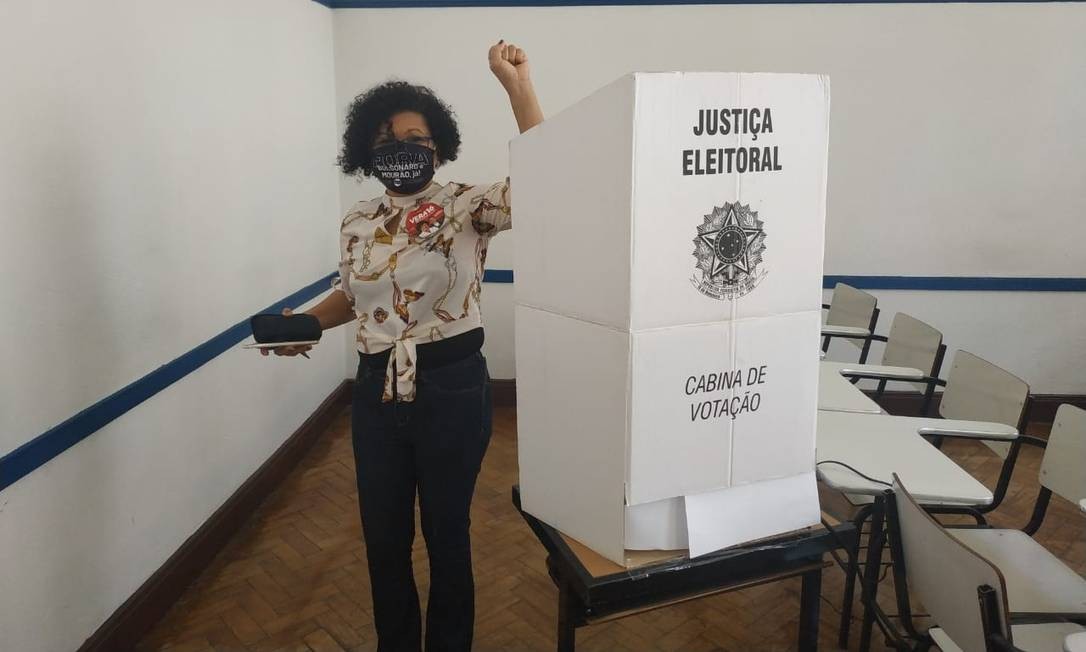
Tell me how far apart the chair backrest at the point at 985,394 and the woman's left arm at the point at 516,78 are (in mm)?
1695

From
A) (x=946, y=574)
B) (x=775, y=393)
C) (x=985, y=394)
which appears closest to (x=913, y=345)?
(x=985, y=394)

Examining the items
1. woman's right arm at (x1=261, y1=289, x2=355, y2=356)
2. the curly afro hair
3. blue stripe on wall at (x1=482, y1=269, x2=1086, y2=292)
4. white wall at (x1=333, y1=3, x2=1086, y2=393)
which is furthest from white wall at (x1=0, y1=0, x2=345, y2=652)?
blue stripe on wall at (x1=482, y1=269, x2=1086, y2=292)

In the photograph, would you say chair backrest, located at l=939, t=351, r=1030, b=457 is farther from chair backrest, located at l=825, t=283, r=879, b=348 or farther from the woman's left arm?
the woman's left arm

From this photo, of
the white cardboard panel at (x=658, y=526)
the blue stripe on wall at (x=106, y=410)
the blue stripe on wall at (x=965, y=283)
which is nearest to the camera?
the white cardboard panel at (x=658, y=526)

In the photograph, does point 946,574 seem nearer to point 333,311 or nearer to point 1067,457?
Answer: point 1067,457

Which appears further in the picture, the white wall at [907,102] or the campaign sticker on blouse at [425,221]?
the white wall at [907,102]

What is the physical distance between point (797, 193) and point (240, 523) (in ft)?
7.95

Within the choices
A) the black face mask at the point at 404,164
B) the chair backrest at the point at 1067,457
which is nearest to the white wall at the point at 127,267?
the black face mask at the point at 404,164

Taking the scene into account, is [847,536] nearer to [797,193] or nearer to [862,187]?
[797,193]

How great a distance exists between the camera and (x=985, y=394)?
7.41 feet

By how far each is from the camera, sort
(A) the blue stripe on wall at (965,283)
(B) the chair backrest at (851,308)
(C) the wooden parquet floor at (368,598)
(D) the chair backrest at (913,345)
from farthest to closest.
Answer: (A) the blue stripe on wall at (965,283) → (B) the chair backrest at (851,308) → (D) the chair backrest at (913,345) → (C) the wooden parquet floor at (368,598)

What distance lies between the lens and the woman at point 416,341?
1466mm

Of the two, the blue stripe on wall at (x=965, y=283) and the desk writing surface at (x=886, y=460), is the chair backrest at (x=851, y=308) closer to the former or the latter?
the blue stripe on wall at (x=965, y=283)

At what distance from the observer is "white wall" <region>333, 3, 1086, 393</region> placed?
3574mm
